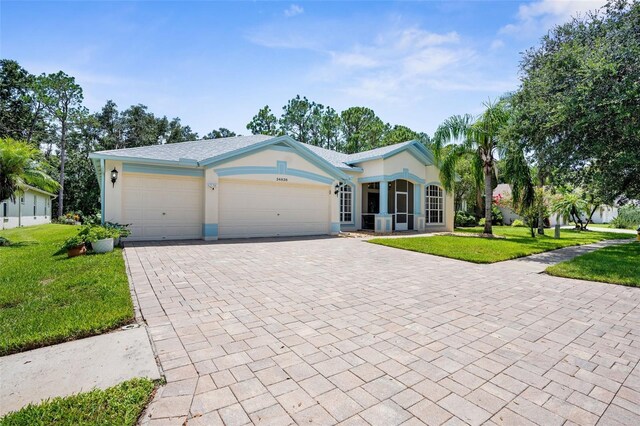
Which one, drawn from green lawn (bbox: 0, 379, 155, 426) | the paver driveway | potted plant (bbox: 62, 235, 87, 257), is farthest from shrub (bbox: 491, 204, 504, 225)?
green lawn (bbox: 0, 379, 155, 426)

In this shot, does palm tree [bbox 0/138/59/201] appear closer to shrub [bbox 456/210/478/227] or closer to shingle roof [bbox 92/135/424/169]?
shingle roof [bbox 92/135/424/169]

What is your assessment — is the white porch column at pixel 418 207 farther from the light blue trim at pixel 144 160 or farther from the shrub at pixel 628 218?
the shrub at pixel 628 218

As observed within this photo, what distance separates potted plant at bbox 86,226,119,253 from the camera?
880cm

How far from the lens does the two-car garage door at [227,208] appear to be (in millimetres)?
11492

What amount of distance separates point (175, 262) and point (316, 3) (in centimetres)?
794

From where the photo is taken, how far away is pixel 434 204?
19719 mm

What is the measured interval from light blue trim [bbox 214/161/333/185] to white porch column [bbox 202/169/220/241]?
1.15ft

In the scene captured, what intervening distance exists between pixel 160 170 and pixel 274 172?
4.51m

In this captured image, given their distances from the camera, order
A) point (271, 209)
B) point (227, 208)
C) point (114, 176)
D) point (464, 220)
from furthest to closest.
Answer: point (464, 220)
point (271, 209)
point (227, 208)
point (114, 176)

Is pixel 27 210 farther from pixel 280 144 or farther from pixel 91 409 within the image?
pixel 91 409

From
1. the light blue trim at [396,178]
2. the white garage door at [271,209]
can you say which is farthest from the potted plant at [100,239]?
the light blue trim at [396,178]

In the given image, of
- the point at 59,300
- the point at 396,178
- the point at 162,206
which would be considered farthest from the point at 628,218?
the point at 59,300

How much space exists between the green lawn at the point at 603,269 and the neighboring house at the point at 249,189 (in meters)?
8.79

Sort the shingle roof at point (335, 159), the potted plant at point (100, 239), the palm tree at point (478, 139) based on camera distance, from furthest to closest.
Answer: the shingle roof at point (335, 159) → the palm tree at point (478, 139) → the potted plant at point (100, 239)
